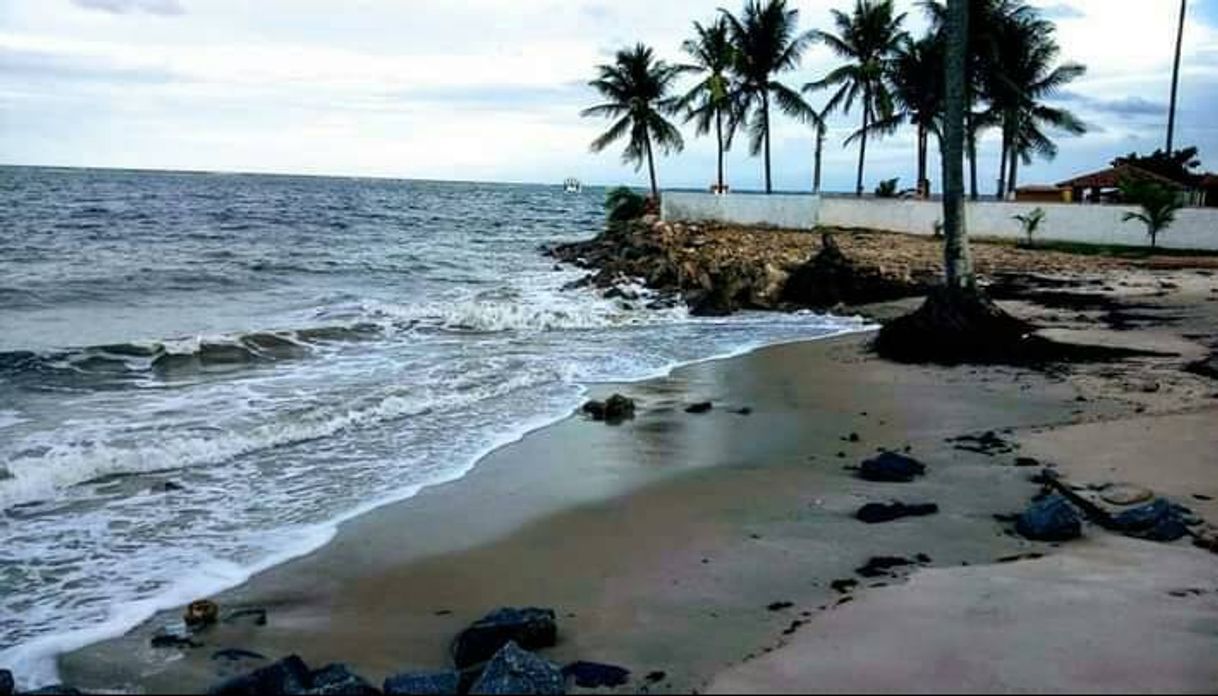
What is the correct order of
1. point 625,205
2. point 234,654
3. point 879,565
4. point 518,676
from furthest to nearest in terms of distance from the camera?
point 625,205 → point 879,565 → point 234,654 → point 518,676

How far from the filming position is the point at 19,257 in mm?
35531

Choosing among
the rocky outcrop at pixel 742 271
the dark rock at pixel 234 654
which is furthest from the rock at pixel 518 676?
the rocky outcrop at pixel 742 271

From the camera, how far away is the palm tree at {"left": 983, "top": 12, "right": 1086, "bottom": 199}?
4072cm

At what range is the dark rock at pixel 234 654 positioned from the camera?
222 inches

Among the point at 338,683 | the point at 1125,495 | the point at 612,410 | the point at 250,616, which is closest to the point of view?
the point at 338,683

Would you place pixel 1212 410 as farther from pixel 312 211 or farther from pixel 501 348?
pixel 312 211

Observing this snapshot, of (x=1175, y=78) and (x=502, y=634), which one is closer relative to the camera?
(x=502, y=634)

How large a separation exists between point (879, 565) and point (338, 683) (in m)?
3.39

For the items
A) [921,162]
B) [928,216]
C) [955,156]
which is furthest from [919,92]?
[955,156]

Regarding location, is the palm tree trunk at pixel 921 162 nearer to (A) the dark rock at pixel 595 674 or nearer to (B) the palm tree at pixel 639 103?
(B) the palm tree at pixel 639 103

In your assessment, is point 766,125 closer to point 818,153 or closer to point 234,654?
point 818,153

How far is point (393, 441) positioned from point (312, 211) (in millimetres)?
74525

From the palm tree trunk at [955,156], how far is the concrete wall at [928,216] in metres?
19.4

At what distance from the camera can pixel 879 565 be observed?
6.55m
